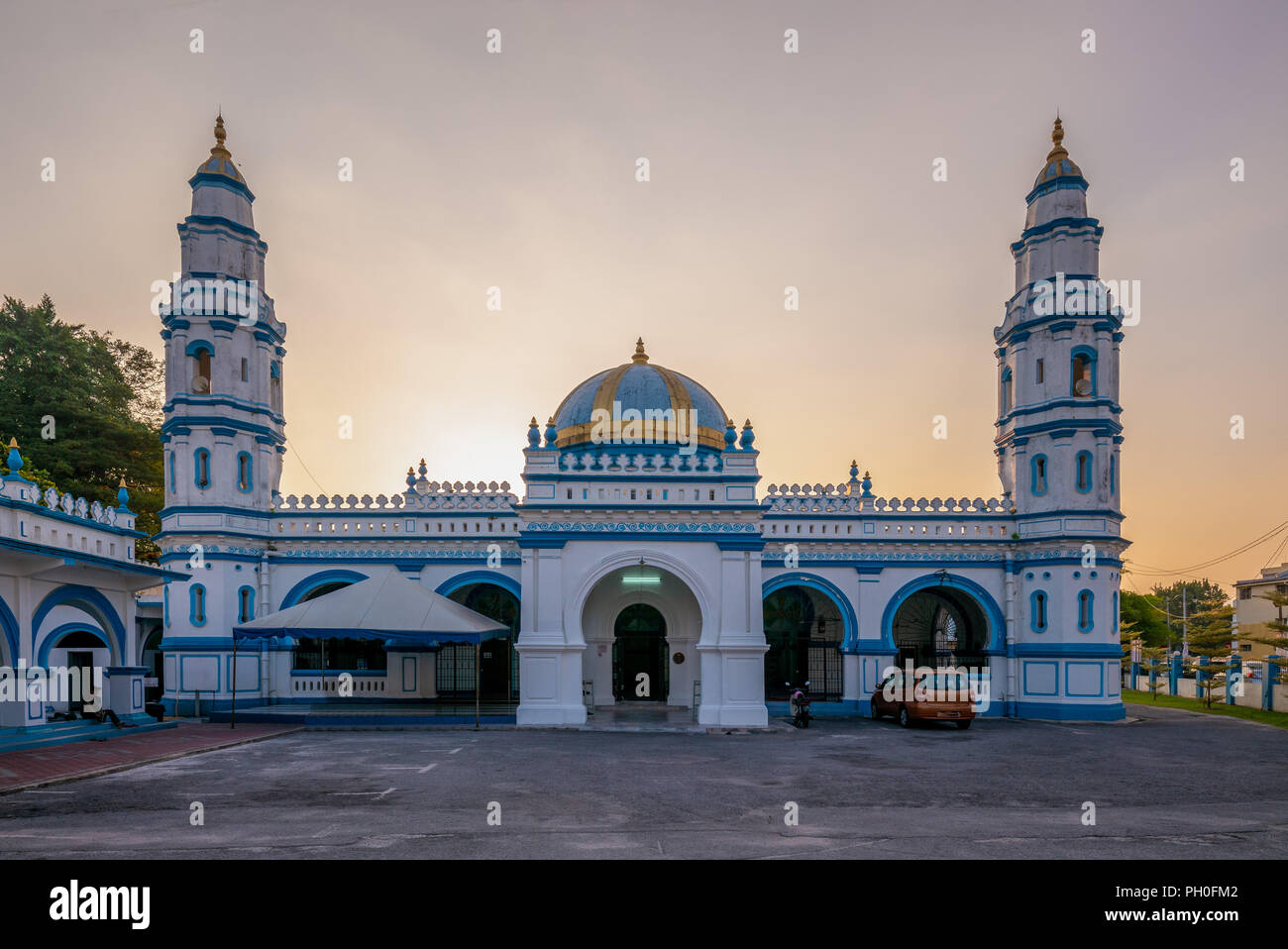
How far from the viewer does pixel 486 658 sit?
89.2 feet

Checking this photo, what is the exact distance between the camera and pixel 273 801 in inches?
460

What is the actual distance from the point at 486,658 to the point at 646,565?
7267mm

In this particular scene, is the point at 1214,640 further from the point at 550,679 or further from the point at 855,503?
the point at 550,679

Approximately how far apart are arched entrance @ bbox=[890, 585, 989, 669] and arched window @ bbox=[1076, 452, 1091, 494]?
15.2 ft

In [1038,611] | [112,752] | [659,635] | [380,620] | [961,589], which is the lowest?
[112,752]

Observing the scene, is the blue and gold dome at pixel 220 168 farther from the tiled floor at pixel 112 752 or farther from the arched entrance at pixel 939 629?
the arched entrance at pixel 939 629

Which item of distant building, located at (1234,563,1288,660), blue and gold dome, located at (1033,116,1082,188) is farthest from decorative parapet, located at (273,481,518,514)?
distant building, located at (1234,563,1288,660)

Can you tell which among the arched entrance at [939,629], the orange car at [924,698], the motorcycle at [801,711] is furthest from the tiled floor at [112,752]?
the arched entrance at [939,629]

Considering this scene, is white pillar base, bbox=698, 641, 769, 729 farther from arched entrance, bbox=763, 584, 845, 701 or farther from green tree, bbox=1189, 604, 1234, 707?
green tree, bbox=1189, 604, 1234, 707

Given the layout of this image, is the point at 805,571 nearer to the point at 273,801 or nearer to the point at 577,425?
the point at 577,425

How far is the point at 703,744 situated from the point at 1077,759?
727 cm

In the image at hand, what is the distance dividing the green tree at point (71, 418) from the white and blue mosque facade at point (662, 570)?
13.3 m

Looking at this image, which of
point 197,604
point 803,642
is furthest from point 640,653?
point 197,604

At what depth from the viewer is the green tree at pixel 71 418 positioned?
3584cm
